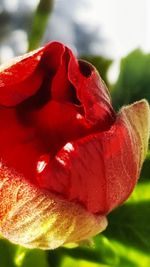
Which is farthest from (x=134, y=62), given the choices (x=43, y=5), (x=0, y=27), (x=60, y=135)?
(x=0, y=27)

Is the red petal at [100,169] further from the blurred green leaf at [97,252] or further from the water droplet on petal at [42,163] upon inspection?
the blurred green leaf at [97,252]

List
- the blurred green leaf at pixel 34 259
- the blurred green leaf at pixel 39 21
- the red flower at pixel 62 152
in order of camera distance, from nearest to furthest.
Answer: the red flower at pixel 62 152 → the blurred green leaf at pixel 34 259 → the blurred green leaf at pixel 39 21

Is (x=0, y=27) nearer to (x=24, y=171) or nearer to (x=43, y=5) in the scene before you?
(x=43, y=5)

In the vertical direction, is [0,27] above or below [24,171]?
below

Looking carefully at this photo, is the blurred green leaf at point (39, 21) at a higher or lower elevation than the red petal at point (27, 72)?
lower

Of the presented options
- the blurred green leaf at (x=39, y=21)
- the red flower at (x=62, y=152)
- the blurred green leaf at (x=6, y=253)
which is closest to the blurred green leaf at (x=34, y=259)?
the blurred green leaf at (x=6, y=253)

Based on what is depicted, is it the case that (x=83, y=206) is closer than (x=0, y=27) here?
Yes
